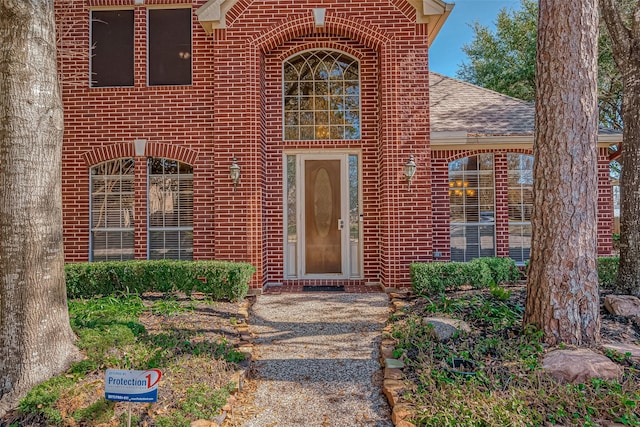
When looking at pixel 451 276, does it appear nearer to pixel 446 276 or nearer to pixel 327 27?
pixel 446 276

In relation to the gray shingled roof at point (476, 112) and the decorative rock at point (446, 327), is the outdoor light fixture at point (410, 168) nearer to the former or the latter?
the gray shingled roof at point (476, 112)

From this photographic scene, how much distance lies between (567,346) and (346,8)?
6.28 m

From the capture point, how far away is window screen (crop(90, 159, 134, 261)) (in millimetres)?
7648

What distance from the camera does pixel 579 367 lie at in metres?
3.38

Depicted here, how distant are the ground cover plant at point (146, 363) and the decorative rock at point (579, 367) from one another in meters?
2.78

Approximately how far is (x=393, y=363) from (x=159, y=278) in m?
3.93

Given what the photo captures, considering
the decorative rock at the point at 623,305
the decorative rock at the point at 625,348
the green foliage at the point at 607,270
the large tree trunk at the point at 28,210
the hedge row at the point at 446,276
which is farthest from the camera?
the green foliage at the point at 607,270

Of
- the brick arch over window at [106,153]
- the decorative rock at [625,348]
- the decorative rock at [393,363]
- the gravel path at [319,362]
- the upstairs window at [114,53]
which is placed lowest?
the gravel path at [319,362]

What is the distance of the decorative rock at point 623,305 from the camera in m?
4.73

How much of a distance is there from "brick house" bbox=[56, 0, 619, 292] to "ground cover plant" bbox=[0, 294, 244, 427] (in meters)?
2.11

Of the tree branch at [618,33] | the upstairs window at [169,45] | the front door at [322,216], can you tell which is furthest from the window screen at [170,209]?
the tree branch at [618,33]

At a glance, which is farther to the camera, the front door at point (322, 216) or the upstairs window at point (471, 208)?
the upstairs window at point (471, 208)

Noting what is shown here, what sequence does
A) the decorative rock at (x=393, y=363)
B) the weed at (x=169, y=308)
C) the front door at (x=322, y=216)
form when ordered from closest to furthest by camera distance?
1. the decorative rock at (x=393, y=363)
2. the weed at (x=169, y=308)
3. the front door at (x=322, y=216)

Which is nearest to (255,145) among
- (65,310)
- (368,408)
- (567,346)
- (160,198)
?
(160,198)
